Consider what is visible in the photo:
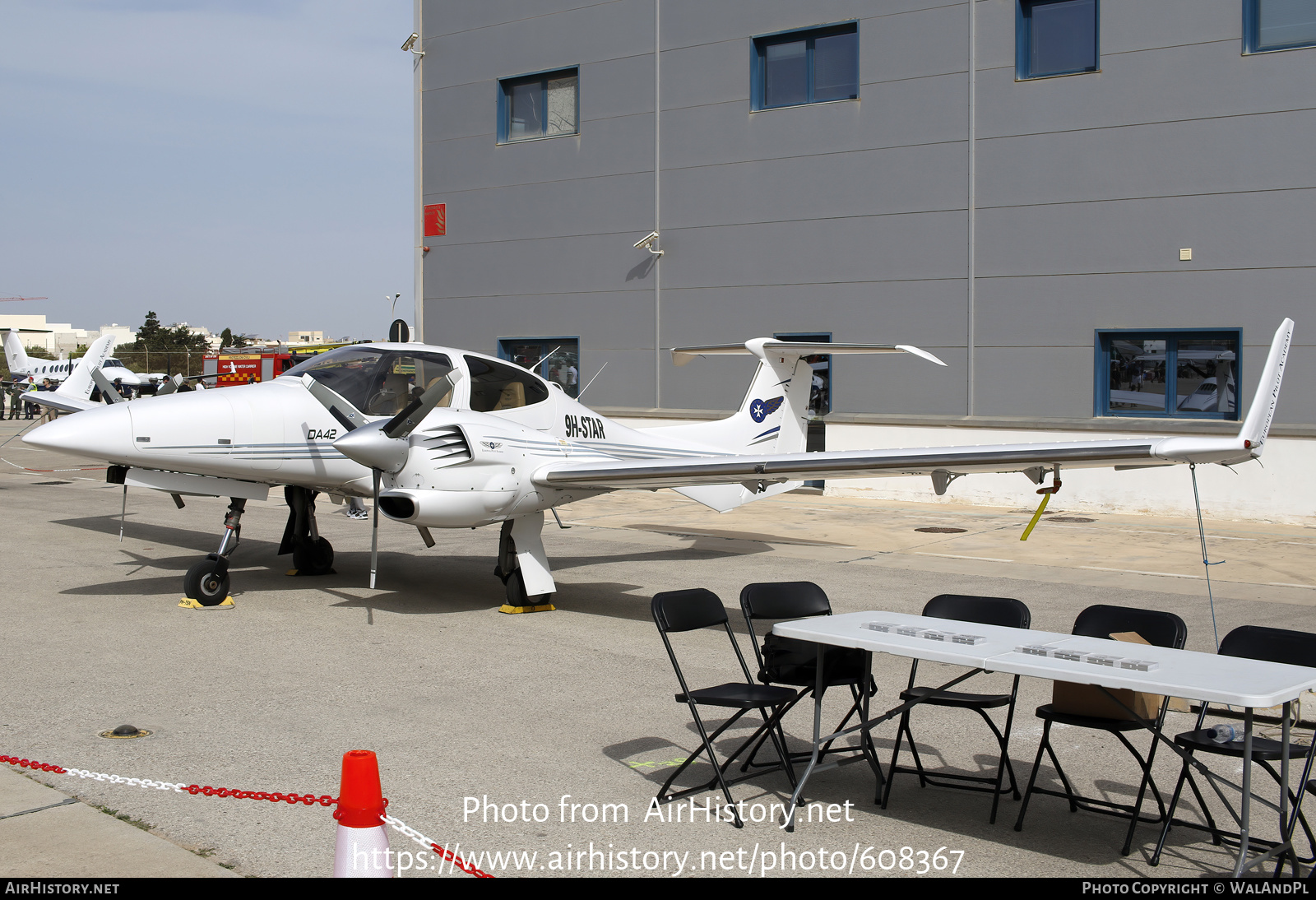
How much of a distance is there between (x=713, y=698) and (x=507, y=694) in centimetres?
244

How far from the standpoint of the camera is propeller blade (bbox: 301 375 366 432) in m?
9.65

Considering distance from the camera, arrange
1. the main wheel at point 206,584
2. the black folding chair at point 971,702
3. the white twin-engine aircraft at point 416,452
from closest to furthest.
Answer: the black folding chair at point 971,702, the white twin-engine aircraft at point 416,452, the main wheel at point 206,584

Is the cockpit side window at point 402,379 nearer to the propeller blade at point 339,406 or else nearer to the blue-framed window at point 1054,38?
the propeller blade at point 339,406

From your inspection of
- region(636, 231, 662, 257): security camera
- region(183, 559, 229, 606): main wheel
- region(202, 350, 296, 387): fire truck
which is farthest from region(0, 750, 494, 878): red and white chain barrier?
region(202, 350, 296, 387): fire truck

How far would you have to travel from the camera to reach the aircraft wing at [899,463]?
6527 mm

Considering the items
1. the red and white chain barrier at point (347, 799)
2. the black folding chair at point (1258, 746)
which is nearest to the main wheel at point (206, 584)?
the red and white chain barrier at point (347, 799)

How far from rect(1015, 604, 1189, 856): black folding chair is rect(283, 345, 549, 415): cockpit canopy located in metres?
5.99

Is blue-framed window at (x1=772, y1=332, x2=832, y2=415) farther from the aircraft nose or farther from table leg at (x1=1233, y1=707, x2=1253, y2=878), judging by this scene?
table leg at (x1=1233, y1=707, x2=1253, y2=878)

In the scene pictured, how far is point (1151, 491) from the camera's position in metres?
16.5

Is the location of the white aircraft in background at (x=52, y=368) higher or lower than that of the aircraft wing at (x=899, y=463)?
higher

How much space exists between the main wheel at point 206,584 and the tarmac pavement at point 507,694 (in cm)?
33

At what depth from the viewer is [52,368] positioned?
42.2 m

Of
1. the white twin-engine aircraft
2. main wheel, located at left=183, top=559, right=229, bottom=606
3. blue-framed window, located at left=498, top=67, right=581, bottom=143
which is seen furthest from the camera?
blue-framed window, located at left=498, top=67, right=581, bottom=143

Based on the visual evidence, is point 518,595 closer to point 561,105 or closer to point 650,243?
point 650,243
